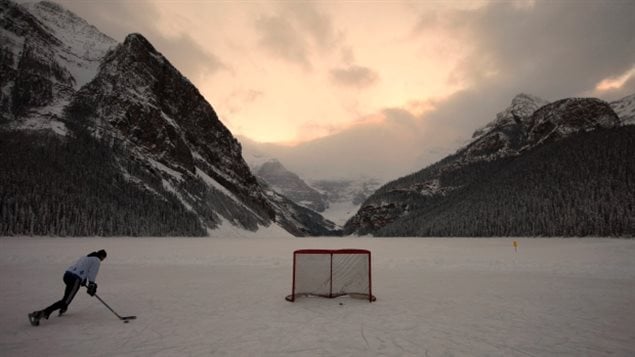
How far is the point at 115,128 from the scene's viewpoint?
5842 inches

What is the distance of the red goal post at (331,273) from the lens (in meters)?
16.9

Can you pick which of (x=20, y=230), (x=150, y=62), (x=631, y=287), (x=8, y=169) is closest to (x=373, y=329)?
(x=631, y=287)

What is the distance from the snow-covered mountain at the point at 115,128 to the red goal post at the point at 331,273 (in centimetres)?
9060

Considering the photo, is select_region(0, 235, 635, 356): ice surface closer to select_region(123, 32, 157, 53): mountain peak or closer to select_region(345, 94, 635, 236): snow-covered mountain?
select_region(345, 94, 635, 236): snow-covered mountain

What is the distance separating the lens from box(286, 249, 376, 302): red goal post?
1691 centimetres

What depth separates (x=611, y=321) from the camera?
39.1 ft

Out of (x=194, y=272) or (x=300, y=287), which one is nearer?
(x=300, y=287)

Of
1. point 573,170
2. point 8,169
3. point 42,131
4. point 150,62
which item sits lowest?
point 8,169

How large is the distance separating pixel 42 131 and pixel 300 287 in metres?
150

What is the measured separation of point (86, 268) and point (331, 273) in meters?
10.1

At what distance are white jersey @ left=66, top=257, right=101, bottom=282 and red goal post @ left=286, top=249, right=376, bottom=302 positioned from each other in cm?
806

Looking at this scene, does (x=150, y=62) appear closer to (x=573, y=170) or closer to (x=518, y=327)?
(x=573, y=170)

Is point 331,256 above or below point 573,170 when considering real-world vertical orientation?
below

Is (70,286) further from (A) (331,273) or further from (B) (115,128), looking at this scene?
(B) (115,128)
